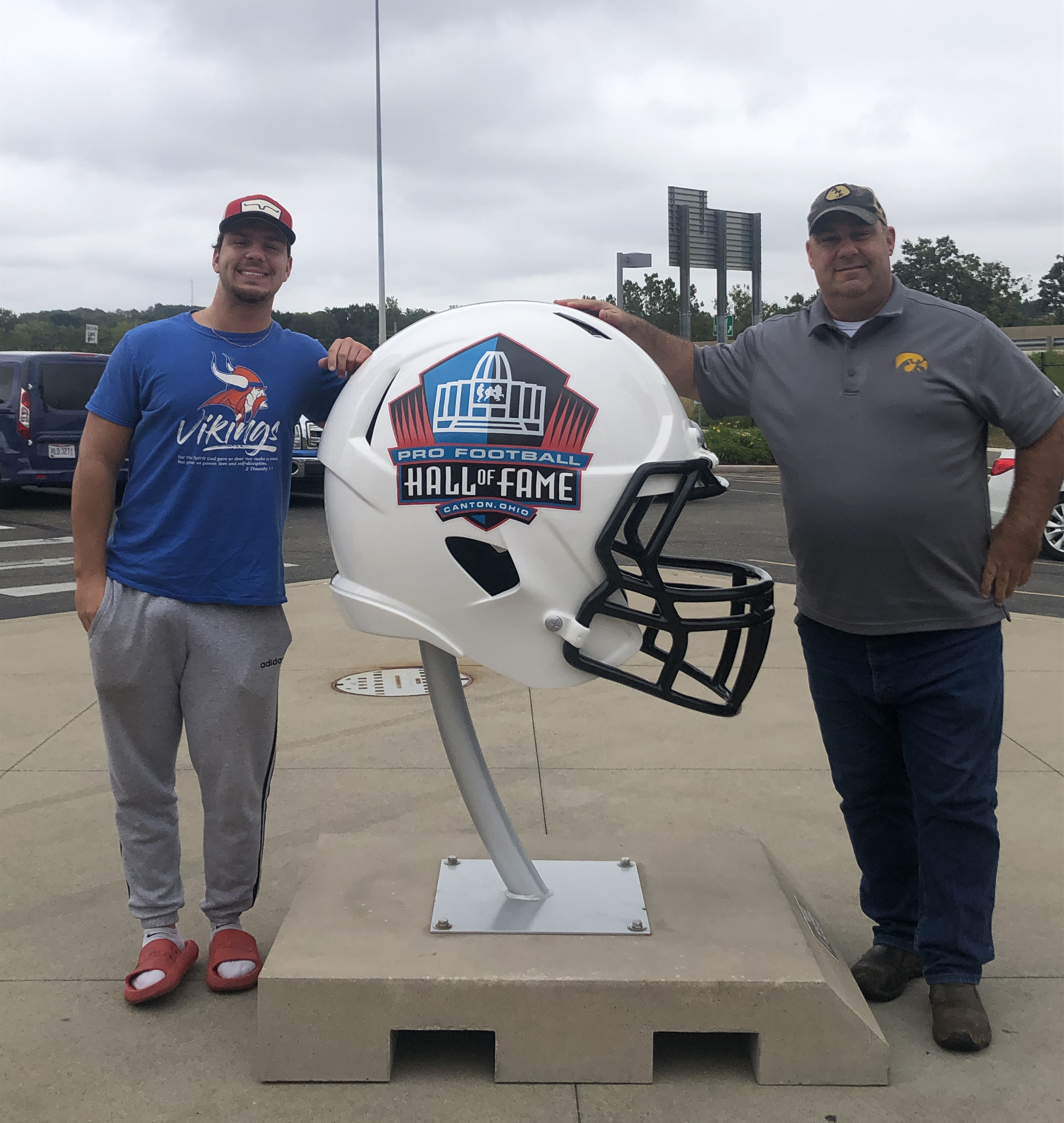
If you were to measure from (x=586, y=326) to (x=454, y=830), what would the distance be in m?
2.06

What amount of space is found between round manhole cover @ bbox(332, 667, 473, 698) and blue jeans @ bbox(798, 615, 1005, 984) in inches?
110

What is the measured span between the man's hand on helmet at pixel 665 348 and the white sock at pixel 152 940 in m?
1.98

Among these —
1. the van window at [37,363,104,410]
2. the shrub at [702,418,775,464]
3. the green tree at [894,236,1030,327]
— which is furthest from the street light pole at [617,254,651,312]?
the green tree at [894,236,1030,327]

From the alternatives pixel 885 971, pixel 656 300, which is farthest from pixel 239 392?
pixel 656 300

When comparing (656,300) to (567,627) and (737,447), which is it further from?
(567,627)

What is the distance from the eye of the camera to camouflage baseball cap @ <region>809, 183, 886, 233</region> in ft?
9.21

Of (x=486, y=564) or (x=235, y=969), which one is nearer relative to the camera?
(x=486, y=564)

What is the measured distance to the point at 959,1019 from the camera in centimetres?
264

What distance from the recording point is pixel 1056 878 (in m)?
3.51

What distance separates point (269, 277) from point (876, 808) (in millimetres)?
2165

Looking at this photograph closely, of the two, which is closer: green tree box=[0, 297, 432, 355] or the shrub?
the shrub

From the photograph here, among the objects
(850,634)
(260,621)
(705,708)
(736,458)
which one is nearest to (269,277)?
(260,621)

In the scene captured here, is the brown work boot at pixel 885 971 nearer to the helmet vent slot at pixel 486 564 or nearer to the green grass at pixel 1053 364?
the helmet vent slot at pixel 486 564

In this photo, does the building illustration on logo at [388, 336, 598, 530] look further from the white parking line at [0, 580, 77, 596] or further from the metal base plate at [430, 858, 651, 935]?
the white parking line at [0, 580, 77, 596]
